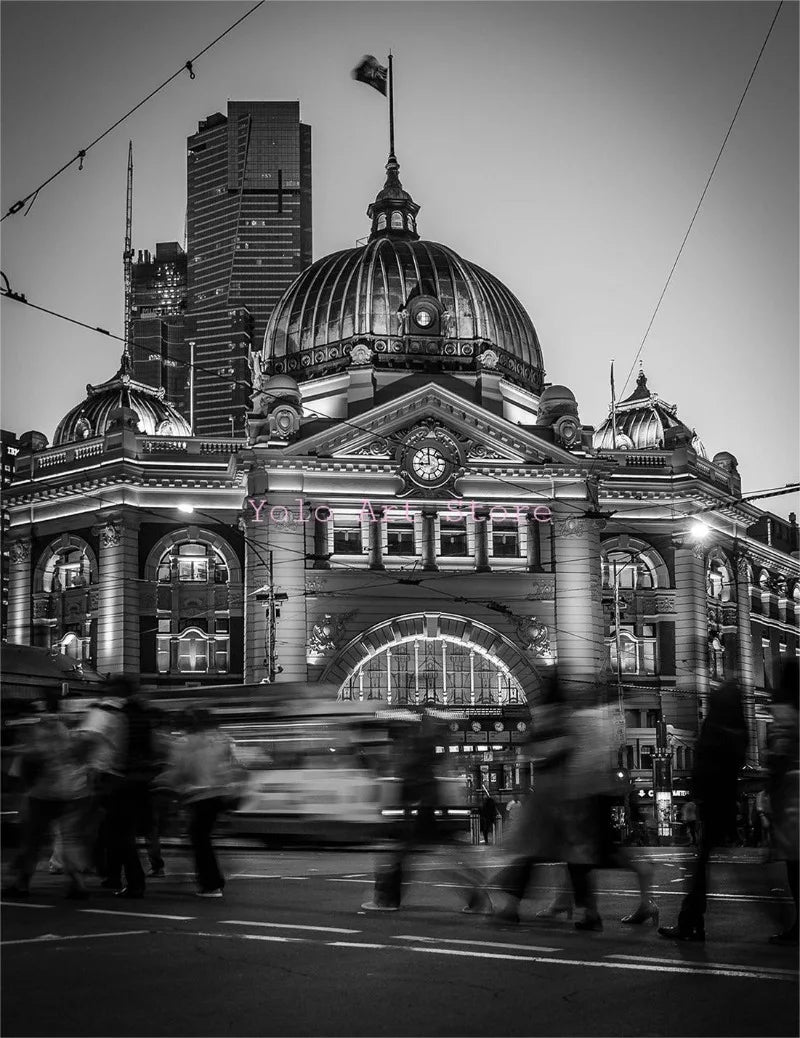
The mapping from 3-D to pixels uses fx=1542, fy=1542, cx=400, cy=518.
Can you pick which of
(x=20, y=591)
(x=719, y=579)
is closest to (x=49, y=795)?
(x=20, y=591)

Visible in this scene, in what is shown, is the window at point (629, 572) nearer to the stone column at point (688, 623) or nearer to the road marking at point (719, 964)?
the stone column at point (688, 623)

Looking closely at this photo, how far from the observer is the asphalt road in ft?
29.4

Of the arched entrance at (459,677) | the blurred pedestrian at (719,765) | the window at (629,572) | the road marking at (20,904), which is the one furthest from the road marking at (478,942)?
the window at (629,572)

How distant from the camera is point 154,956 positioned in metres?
11.5

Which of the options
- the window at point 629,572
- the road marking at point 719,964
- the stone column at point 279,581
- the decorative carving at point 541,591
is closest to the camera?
the road marking at point 719,964

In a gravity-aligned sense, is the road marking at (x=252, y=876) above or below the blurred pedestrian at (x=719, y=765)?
below

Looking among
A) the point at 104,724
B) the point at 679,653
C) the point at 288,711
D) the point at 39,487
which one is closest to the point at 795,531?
the point at 679,653

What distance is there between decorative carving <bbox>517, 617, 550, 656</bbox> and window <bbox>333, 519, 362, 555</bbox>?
23.7 feet

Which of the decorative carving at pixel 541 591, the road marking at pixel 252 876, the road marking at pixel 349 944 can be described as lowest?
the road marking at pixel 349 944

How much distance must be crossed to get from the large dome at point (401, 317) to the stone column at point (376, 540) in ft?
33.5

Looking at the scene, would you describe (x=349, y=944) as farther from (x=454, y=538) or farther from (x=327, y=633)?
(x=454, y=538)

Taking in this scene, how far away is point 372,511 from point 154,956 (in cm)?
5063

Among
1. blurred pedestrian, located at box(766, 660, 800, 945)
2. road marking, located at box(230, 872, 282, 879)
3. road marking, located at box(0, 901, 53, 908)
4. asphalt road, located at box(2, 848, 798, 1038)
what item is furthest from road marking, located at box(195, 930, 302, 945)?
road marking, located at box(230, 872, 282, 879)

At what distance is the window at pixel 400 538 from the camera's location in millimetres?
62594
